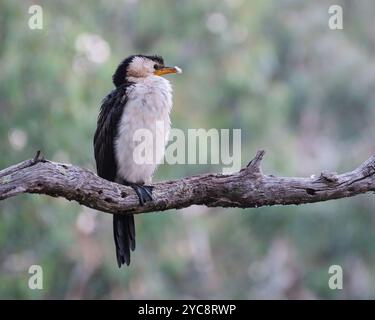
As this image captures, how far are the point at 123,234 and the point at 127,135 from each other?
0.64 meters

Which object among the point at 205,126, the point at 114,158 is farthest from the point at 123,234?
the point at 205,126

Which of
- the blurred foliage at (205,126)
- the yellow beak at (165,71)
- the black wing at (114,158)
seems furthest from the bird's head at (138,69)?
the blurred foliage at (205,126)

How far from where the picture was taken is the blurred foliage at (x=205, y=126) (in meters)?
9.95

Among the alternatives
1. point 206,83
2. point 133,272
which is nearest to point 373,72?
point 206,83

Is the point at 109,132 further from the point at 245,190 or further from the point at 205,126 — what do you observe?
the point at 205,126

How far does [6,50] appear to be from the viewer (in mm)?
9961

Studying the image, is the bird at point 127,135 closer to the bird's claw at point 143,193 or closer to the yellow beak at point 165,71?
the yellow beak at point 165,71

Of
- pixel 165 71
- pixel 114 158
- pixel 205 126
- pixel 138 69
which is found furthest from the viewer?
pixel 205 126

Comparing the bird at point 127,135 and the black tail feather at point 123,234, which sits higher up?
the bird at point 127,135

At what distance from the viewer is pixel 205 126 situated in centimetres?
1277

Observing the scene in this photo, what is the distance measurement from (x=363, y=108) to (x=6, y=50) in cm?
597

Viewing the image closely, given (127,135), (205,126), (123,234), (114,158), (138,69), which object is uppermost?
(205,126)

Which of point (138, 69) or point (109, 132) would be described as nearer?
point (109, 132)

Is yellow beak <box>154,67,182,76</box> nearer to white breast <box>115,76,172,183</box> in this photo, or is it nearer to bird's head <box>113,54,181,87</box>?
bird's head <box>113,54,181,87</box>
